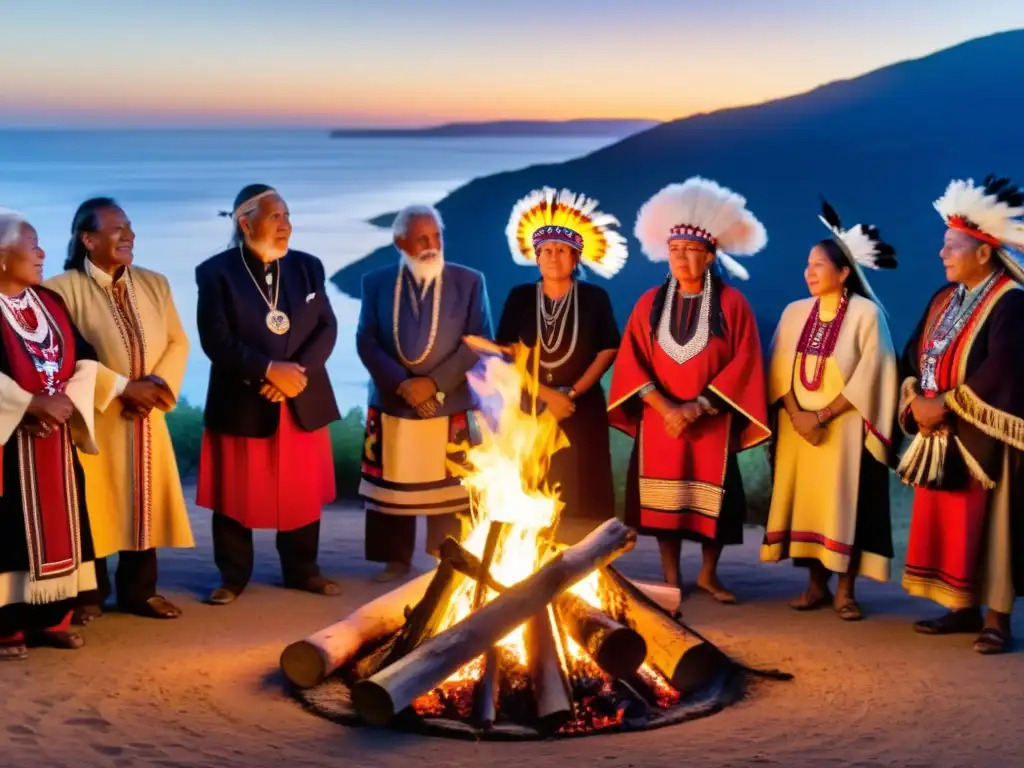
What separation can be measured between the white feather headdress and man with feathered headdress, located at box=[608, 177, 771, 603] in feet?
3.25

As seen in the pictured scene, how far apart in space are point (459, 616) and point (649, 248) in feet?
7.66

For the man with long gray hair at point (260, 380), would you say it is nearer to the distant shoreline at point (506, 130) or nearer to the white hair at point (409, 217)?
the white hair at point (409, 217)

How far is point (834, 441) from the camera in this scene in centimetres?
713

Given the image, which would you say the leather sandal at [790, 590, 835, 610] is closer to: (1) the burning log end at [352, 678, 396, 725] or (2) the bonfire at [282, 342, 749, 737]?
(2) the bonfire at [282, 342, 749, 737]

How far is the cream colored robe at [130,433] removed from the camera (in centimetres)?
693

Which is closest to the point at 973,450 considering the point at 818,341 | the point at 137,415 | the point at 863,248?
the point at 818,341

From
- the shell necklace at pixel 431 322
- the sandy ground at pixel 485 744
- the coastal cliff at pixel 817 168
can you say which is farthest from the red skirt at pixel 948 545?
the coastal cliff at pixel 817 168

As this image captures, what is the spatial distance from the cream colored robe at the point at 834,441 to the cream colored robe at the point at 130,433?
9.66 ft

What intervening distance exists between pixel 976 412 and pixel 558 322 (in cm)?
219

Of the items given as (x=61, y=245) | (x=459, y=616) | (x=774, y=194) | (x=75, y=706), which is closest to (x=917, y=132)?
(x=774, y=194)

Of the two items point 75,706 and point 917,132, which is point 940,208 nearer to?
point 75,706

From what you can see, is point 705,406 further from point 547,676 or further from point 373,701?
point 373,701

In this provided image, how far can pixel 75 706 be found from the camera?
5676 millimetres

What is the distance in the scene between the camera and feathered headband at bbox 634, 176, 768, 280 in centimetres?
720
